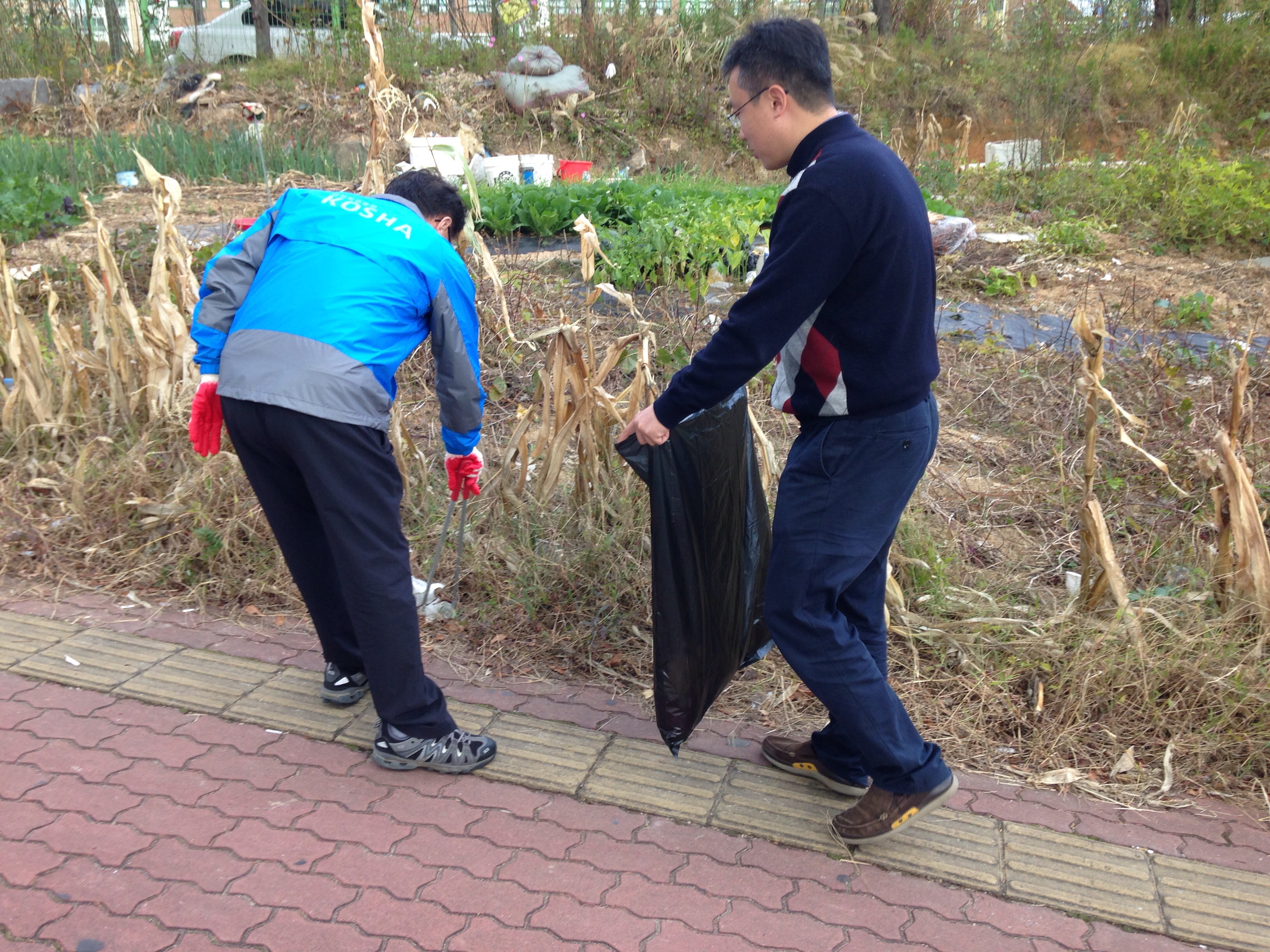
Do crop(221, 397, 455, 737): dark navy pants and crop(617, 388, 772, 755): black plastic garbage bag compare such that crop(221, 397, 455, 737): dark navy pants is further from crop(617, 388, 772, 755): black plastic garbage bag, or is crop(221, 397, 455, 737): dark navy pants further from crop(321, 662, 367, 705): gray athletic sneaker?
crop(617, 388, 772, 755): black plastic garbage bag

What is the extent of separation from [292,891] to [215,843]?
309 mm

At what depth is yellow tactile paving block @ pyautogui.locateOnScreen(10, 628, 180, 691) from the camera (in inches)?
132

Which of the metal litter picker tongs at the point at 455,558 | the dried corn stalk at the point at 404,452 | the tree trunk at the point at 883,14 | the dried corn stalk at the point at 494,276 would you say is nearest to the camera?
the metal litter picker tongs at the point at 455,558

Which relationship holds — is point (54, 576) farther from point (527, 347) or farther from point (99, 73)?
point (99, 73)

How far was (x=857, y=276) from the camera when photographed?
2.20 m

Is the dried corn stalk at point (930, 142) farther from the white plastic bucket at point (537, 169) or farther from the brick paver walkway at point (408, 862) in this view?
the brick paver walkway at point (408, 862)

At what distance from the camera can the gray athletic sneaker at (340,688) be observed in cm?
320

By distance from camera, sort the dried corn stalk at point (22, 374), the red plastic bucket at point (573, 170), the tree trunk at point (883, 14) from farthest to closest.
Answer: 1. the tree trunk at point (883, 14)
2. the red plastic bucket at point (573, 170)
3. the dried corn stalk at point (22, 374)

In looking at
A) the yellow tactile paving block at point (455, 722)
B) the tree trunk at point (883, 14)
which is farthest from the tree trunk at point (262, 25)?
the yellow tactile paving block at point (455, 722)

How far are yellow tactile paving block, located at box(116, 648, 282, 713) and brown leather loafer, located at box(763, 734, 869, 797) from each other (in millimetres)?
1738

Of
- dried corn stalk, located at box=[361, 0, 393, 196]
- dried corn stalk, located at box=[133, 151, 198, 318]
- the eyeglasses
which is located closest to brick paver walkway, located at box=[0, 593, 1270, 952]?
the eyeglasses

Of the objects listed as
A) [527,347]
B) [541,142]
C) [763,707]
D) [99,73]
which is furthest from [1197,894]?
[99,73]

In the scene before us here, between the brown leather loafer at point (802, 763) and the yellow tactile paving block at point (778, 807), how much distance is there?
2cm

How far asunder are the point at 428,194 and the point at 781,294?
1225mm
